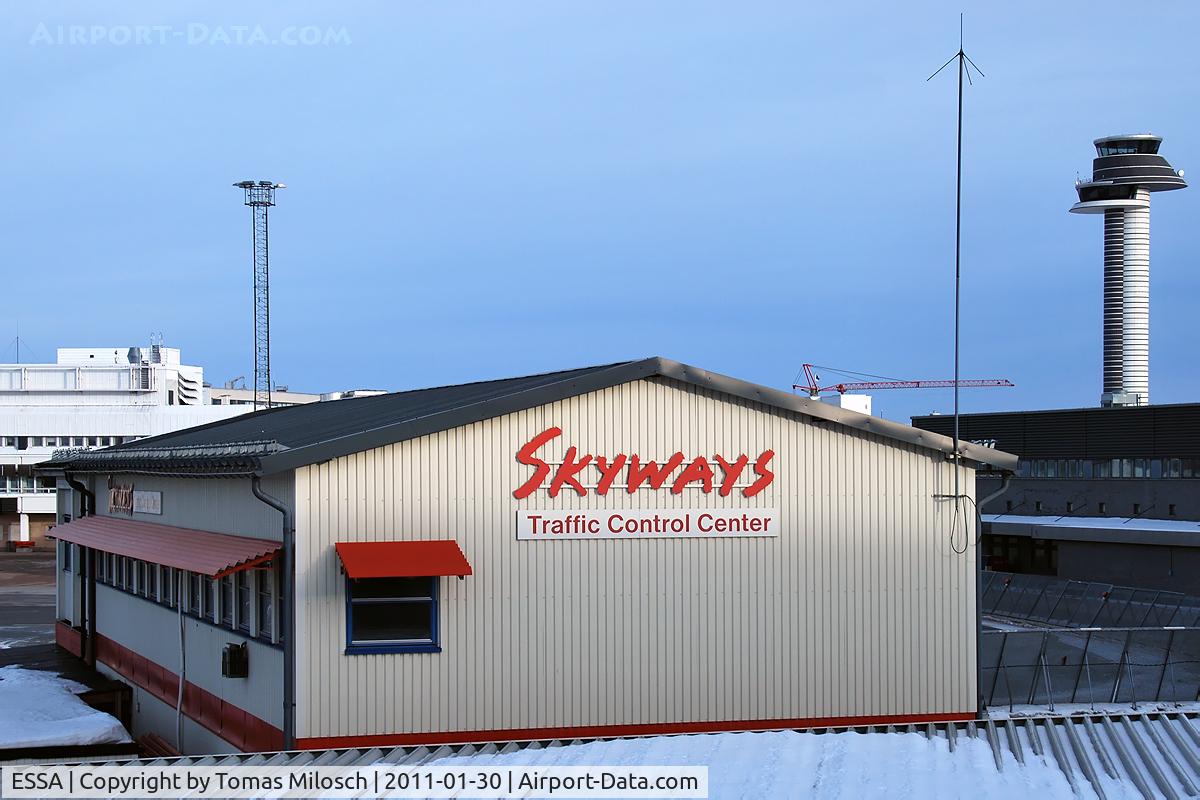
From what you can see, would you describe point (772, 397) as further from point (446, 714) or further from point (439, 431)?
point (446, 714)

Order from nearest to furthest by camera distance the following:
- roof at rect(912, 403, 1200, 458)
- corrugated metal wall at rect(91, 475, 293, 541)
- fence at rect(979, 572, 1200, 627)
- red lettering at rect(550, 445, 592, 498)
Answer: corrugated metal wall at rect(91, 475, 293, 541)
red lettering at rect(550, 445, 592, 498)
fence at rect(979, 572, 1200, 627)
roof at rect(912, 403, 1200, 458)

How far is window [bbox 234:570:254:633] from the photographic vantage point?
1881 centimetres

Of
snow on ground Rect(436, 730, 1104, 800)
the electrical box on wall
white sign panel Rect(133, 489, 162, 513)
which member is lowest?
snow on ground Rect(436, 730, 1104, 800)

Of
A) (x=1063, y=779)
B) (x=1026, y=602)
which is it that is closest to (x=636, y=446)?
(x=1063, y=779)

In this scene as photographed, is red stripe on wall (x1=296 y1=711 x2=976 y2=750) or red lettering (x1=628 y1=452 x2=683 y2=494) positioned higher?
red lettering (x1=628 y1=452 x2=683 y2=494)

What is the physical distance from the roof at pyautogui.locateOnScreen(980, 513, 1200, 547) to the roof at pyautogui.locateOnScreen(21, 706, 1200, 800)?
32.8m

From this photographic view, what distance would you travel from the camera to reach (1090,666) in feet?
68.2

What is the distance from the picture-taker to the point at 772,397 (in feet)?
61.0

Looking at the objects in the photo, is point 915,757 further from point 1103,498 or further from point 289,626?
point 1103,498

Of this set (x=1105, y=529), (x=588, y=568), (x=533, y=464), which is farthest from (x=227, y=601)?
(x=1105, y=529)

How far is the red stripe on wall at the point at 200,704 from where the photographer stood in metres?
17.6

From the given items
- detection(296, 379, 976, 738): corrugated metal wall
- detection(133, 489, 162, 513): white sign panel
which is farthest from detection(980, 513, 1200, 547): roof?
detection(133, 489, 162, 513): white sign panel

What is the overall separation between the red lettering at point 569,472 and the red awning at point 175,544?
3.65 meters

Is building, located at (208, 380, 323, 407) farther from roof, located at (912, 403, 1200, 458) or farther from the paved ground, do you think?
roof, located at (912, 403, 1200, 458)
